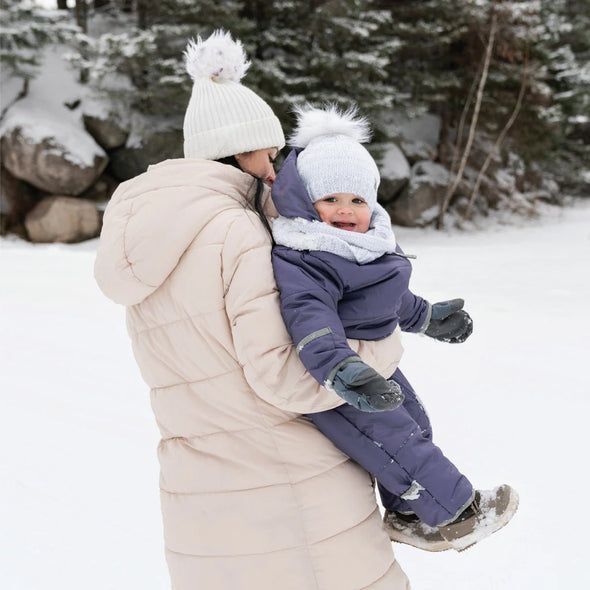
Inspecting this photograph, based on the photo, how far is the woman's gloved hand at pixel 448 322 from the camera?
1.71m

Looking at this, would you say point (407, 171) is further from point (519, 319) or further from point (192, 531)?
point (192, 531)

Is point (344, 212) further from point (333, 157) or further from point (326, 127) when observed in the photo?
point (326, 127)

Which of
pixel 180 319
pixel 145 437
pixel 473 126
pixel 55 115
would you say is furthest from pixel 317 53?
pixel 180 319

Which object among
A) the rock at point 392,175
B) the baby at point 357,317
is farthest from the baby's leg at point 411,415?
the rock at point 392,175

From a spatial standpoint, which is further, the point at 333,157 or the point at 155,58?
the point at 155,58

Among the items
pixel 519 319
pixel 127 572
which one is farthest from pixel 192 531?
pixel 519 319

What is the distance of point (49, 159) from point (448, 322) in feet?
38.8

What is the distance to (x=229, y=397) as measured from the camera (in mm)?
1245

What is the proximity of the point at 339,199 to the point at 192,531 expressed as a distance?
816mm

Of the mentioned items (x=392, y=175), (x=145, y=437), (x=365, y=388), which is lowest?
(x=392, y=175)

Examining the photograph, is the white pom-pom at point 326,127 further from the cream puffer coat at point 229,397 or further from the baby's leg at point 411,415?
the baby's leg at point 411,415

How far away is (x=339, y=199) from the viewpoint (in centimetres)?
139

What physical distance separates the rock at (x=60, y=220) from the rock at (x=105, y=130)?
5.24 ft

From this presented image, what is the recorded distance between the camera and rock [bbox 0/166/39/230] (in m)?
12.3
